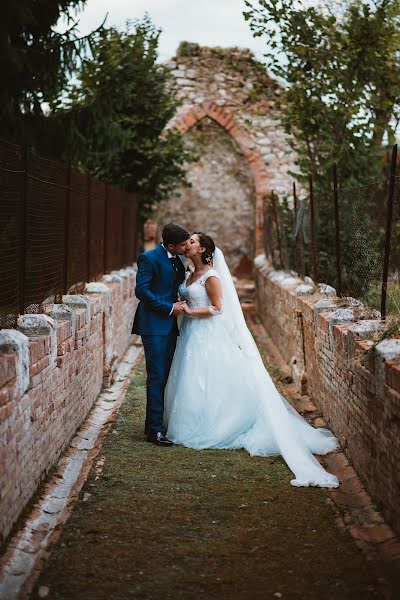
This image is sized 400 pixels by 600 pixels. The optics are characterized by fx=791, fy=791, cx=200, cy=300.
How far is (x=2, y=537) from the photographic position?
436cm

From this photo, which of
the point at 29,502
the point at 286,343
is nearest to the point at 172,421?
the point at 29,502

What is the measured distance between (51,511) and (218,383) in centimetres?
222

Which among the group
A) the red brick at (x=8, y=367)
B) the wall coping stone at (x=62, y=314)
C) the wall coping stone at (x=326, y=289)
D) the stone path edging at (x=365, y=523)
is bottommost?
the stone path edging at (x=365, y=523)

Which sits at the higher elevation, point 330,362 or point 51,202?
point 51,202

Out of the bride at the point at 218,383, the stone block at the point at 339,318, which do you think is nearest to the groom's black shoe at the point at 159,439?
the bride at the point at 218,383

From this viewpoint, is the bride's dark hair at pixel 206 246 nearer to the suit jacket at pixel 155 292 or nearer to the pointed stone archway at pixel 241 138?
the suit jacket at pixel 155 292

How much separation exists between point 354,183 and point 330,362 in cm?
742

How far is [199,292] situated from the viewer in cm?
703

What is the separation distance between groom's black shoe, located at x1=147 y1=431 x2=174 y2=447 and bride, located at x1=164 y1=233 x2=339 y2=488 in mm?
104

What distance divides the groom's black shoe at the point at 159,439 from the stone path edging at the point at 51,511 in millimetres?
439

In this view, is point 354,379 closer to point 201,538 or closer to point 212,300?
point 212,300

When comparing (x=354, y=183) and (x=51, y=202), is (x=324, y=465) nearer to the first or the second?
(x=51, y=202)

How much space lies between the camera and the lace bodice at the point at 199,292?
7.02 m

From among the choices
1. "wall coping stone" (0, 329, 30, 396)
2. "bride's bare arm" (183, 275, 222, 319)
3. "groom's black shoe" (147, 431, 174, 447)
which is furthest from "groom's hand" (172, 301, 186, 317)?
"wall coping stone" (0, 329, 30, 396)
